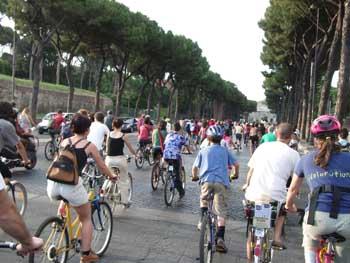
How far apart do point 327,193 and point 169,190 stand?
603 cm

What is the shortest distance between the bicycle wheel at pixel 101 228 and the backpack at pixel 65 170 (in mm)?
1088

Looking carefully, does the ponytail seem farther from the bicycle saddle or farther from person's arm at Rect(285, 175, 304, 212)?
the bicycle saddle

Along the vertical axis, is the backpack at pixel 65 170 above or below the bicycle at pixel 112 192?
above

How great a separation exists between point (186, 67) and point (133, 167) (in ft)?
124

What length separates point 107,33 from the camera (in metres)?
33.9

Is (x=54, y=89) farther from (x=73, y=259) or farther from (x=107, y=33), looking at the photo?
(x=73, y=259)

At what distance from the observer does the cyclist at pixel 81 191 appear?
14.6ft

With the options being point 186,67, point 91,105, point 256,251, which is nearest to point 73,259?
point 256,251

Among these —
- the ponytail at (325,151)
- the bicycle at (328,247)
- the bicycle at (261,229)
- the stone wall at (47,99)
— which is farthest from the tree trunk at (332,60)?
the stone wall at (47,99)

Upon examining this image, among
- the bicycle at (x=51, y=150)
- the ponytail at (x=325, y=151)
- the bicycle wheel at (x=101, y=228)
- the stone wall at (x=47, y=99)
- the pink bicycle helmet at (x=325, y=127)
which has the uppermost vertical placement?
the stone wall at (x=47, y=99)

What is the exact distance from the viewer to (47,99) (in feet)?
166

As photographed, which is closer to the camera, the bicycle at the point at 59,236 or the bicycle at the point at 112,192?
the bicycle at the point at 59,236

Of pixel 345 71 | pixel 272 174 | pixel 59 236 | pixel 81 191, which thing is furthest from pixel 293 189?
pixel 345 71

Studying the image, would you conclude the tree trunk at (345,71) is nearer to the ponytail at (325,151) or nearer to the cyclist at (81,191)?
the cyclist at (81,191)
